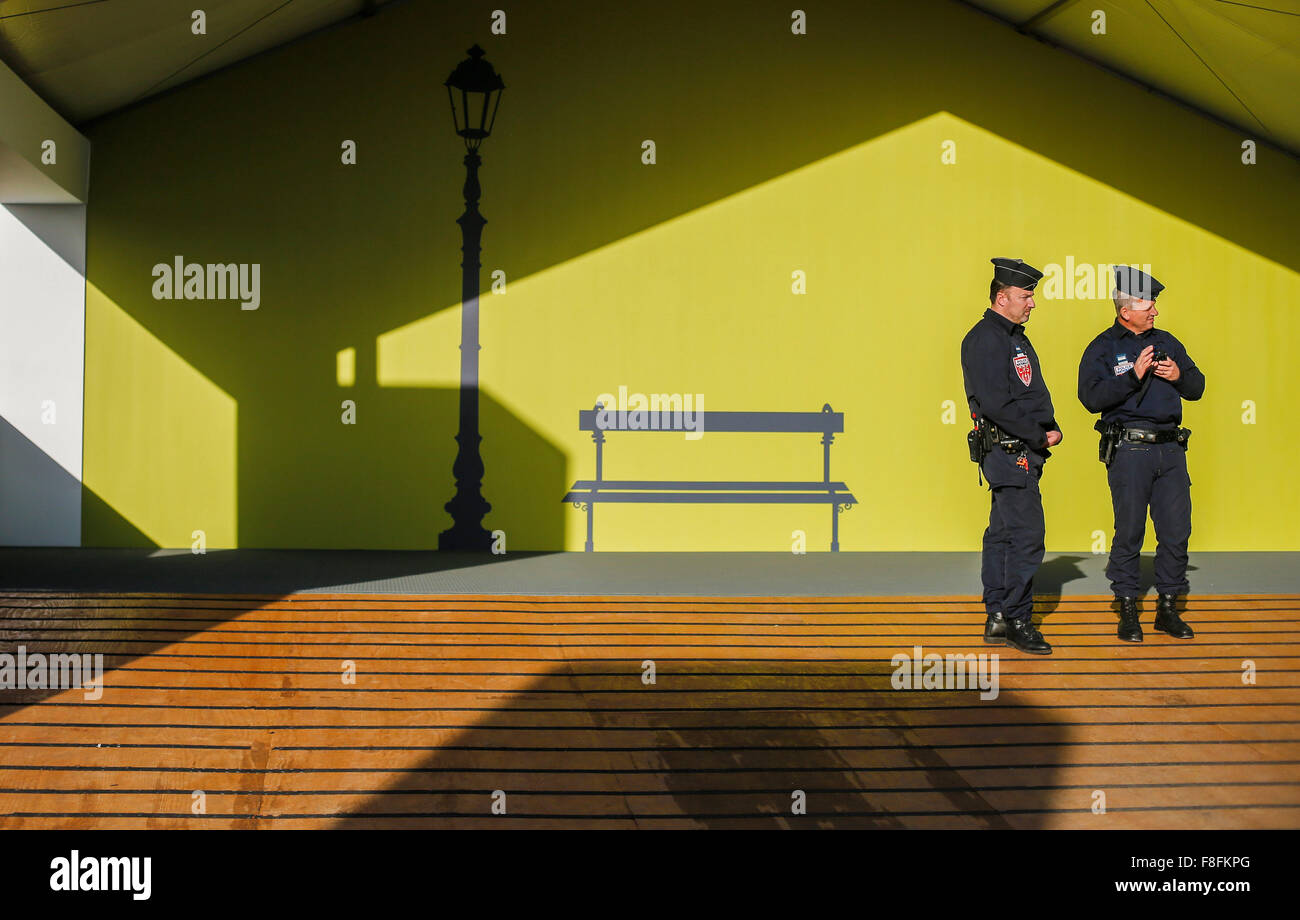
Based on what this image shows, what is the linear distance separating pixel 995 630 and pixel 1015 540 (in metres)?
0.43

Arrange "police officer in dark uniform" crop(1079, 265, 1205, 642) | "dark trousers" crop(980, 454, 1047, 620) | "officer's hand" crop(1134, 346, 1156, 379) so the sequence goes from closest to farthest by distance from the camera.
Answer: "dark trousers" crop(980, 454, 1047, 620) < "officer's hand" crop(1134, 346, 1156, 379) < "police officer in dark uniform" crop(1079, 265, 1205, 642)

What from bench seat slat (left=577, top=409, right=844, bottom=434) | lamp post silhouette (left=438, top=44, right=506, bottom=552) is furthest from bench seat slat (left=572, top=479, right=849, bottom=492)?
lamp post silhouette (left=438, top=44, right=506, bottom=552)

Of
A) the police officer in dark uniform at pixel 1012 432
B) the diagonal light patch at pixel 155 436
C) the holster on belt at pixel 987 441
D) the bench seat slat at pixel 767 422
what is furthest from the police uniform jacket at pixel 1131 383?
the diagonal light patch at pixel 155 436

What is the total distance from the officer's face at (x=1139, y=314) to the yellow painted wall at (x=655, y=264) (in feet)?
9.56

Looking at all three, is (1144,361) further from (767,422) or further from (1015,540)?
(767,422)

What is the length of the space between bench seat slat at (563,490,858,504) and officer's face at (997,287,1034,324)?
123 inches

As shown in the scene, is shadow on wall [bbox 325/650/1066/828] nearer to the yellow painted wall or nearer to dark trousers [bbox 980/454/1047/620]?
dark trousers [bbox 980/454/1047/620]

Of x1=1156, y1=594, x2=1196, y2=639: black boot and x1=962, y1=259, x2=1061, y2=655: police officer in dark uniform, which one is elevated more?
x1=962, y1=259, x2=1061, y2=655: police officer in dark uniform

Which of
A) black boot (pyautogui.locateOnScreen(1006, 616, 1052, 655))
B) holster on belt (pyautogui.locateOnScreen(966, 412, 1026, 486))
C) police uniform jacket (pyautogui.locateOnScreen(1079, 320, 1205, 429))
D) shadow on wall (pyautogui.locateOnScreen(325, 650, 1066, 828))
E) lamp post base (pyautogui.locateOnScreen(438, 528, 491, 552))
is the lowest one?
shadow on wall (pyautogui.locateOnScreen(325, 650, 1066, 828))

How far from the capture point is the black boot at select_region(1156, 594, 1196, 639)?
4.44 metres

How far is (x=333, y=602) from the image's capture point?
16.2ft

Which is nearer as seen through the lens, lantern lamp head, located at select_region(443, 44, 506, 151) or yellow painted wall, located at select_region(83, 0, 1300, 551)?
lantern lamp head, located at select_region(443, 44, 506, 151)

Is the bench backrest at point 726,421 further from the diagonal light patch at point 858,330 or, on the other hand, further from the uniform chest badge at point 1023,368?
the uniform chest badge at point 1023,368

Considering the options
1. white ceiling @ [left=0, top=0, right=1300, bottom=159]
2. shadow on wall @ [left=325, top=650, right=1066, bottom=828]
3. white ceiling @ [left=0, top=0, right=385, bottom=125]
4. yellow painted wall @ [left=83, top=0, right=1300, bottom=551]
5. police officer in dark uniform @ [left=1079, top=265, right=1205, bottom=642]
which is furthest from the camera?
yellow painted wall @ [left=83, top=0, right=1300, bottom=551]
